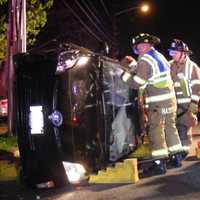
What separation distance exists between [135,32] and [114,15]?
12.8 m

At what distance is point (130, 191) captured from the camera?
24.5 ft

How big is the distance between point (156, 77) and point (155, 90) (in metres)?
0.20

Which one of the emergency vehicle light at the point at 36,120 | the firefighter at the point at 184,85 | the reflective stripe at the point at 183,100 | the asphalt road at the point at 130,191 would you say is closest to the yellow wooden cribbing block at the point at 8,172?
the asphalt road at the point at 130,191

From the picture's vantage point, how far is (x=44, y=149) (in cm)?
740

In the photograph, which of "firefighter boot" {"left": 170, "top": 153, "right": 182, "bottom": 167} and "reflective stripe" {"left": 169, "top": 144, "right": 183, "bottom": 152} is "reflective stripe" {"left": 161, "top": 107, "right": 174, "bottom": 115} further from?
"firefighter boot" {"left": 170, "top": 153, "right": 182, "bottom": 167}

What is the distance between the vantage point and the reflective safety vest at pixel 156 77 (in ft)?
27.5

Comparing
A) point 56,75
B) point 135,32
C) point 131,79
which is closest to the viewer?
point 56,75

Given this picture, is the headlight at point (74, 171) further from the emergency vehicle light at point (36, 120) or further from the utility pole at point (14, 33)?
the utility pole at point (14, 33)

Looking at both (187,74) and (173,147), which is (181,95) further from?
(173,147)

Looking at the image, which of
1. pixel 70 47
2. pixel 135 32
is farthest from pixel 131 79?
pixel 135 32

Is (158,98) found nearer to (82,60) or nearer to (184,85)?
(184,85)

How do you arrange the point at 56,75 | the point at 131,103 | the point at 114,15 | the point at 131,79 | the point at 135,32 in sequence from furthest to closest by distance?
the point at 135,32 → the point at 114,15 → the point at 131,103 → the point at 131,79 → the point at 56,75

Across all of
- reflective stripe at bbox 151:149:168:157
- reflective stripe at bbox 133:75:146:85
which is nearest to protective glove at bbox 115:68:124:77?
reflective stripe at bbox 133:75:146:85

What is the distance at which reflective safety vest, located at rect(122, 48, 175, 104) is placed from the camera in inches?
329
